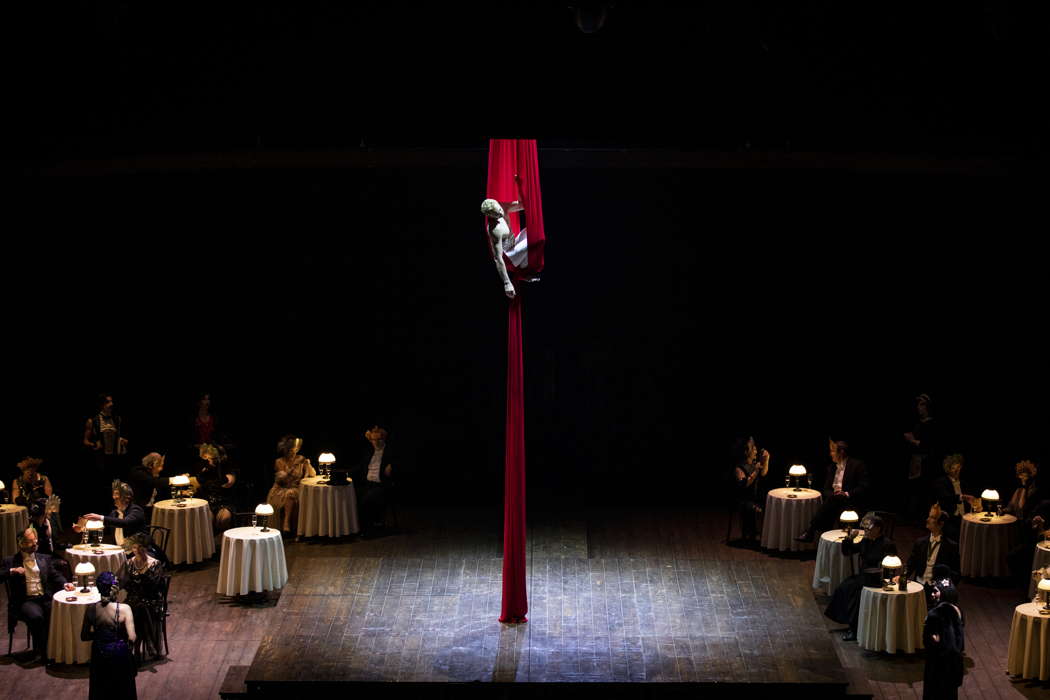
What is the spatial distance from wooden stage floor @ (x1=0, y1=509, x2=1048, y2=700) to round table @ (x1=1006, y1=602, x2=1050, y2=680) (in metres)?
0.12

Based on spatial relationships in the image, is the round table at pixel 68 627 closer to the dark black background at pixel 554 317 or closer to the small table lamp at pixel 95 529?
the small table lamp at pixel 95 529

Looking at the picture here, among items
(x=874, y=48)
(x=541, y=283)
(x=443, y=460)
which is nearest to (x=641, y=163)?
(x=541, y=283)

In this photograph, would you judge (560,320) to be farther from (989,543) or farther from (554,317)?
(989,543)

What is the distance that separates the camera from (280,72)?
31.3 ft

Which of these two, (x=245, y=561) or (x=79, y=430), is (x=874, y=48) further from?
(x=79, y=430)

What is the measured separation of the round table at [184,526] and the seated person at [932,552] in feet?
19.8

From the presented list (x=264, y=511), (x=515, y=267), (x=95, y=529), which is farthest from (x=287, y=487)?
(x=515, y=267)

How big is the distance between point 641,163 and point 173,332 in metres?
5.15

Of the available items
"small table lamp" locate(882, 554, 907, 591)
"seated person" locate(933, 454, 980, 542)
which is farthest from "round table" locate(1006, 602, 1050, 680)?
"seated person" locate(933, 454, 980, 542)

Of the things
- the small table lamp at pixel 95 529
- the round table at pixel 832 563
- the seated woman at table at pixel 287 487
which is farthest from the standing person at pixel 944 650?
the small table lamp at pixel 95 529

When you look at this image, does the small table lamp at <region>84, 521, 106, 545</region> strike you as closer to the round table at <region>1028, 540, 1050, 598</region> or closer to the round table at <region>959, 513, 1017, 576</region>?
the round table at <region>959, 513, 1017, 576</region>

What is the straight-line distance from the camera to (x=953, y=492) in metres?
13.2

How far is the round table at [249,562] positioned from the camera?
12047 mm

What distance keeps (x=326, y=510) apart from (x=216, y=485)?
108cm
